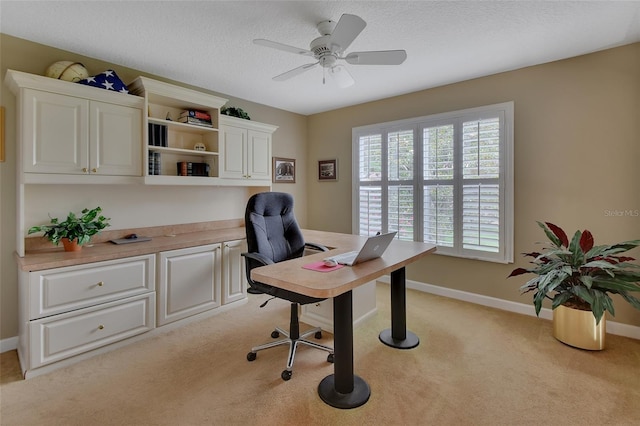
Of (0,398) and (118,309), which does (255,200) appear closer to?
(118,309)

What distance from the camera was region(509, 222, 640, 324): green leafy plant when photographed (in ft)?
7.33

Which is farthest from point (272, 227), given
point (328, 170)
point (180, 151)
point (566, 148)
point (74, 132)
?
point (566, 148)

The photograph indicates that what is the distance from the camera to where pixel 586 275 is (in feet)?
7.82

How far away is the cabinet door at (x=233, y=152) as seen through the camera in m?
3.43

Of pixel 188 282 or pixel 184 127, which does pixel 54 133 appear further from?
pixel 188 282

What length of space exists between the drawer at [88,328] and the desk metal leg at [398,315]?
80.5 inches

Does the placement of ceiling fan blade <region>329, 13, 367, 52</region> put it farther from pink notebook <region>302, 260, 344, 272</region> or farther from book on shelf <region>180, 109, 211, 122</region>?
book on shelf <region>180, 109, 211, 122</region>

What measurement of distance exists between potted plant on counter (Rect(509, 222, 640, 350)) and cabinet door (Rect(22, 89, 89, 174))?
3.75m

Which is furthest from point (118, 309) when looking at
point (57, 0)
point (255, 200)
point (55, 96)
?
point (57, 0)

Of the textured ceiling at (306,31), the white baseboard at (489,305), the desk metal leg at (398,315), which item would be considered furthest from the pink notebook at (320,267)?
the white baseboard at (489,305)

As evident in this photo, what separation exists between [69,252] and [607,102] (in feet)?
15.2

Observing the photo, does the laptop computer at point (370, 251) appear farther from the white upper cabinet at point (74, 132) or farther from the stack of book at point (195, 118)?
the stack of book at point (195, 118)

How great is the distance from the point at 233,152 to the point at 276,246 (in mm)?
1577

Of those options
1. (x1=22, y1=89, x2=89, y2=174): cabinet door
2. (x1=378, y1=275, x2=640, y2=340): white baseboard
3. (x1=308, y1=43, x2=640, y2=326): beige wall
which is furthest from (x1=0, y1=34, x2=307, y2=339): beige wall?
(x1=308, y1=43, x2=640, y2=326): beige wall
